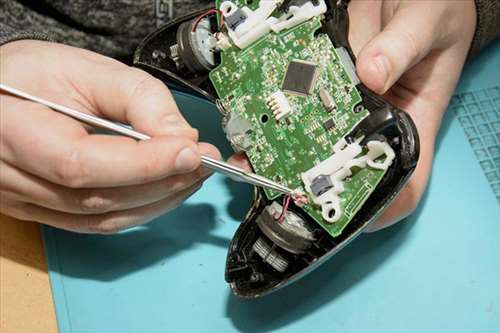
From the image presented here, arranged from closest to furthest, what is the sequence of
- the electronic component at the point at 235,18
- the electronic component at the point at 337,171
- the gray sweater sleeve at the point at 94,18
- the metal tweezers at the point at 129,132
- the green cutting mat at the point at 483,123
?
1. the metal tweezers at the point at 129,132
2. the electronic component at the point at 337,171
3. the electronic component at the point at 235,18
4. the gray sweater sleeve at the point at 94,18
5. the green cutting mat at the point at 483,123

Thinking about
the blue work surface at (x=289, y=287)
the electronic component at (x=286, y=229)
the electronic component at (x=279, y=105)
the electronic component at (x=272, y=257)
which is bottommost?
the blue work surface at (x=289, y=287)

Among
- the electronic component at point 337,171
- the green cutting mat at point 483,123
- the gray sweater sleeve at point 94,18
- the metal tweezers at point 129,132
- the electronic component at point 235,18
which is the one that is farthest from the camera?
the green cutting mat at point 483,123

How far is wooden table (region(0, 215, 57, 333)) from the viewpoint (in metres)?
1.09

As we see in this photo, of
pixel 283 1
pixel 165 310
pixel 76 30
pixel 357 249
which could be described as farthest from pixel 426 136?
pixel 76 30

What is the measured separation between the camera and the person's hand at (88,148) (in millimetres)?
821

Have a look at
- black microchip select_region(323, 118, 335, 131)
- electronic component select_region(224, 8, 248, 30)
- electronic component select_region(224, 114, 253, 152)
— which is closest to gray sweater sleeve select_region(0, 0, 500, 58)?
electronic component select_region(224, 8, 248, 30)

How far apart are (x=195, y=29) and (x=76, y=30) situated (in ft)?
1.02

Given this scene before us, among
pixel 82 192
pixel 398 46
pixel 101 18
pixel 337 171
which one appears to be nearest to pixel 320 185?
pixel 337 171

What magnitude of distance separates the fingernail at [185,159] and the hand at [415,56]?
1.02 feet

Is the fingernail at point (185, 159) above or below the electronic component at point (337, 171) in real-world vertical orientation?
above

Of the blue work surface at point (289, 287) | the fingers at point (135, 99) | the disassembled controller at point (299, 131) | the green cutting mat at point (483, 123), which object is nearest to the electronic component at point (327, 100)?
the disassembled controller at point (299, 131)

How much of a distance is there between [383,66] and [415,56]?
12 cm

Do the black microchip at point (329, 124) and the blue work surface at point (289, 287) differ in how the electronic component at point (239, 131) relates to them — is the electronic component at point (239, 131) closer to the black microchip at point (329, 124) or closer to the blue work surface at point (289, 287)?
the black microchip at point (329, 124)

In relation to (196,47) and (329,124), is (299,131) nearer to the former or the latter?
(329,124)
